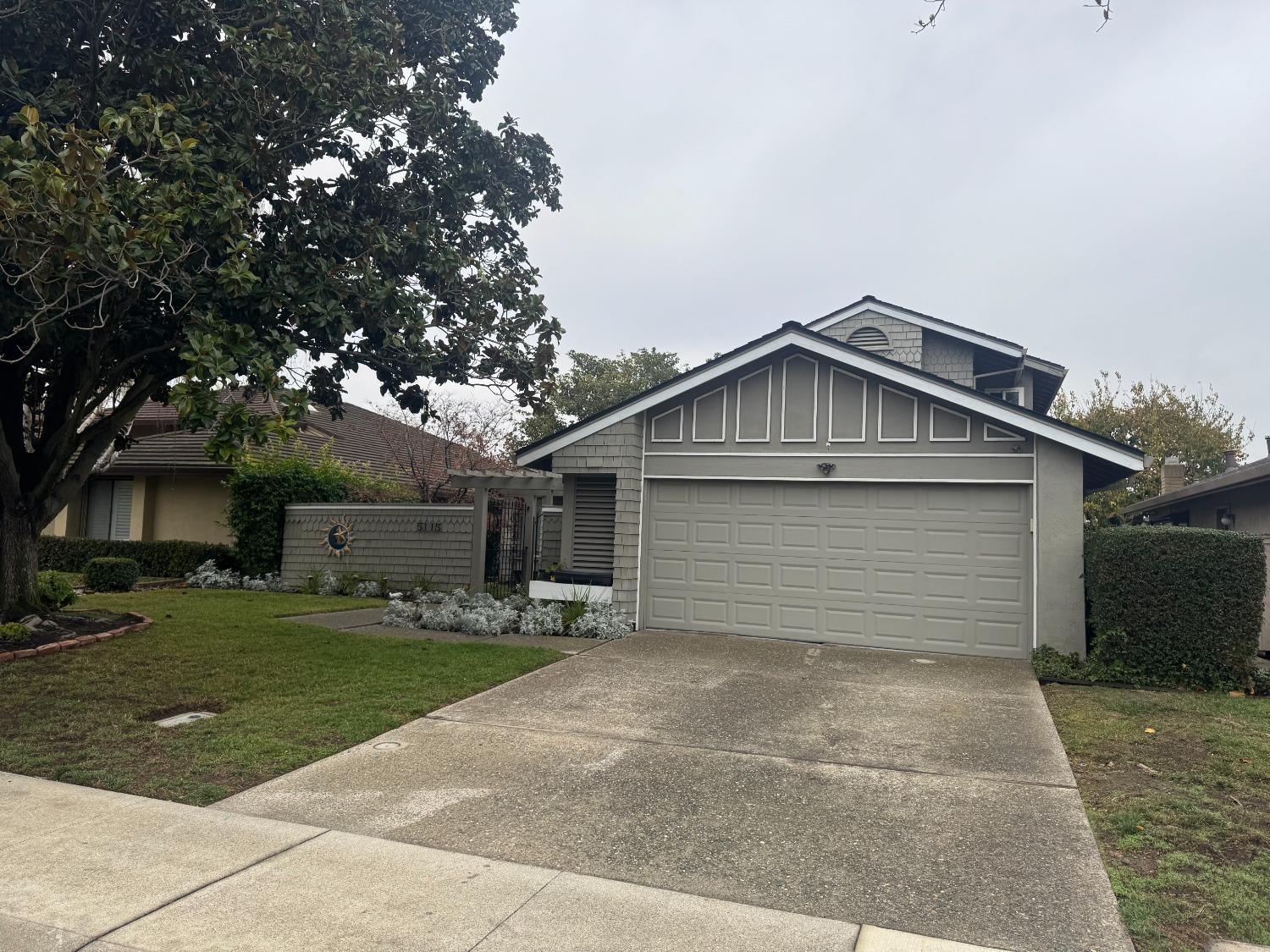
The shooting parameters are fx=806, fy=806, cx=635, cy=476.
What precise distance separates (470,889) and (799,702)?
4699 millimetres

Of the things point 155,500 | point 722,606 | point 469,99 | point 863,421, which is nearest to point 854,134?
point 863,421

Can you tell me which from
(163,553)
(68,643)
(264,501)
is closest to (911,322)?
(264,501)

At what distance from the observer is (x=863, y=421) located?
11.4 metres

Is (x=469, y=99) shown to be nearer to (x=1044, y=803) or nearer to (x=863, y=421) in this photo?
(x=863, y=421)

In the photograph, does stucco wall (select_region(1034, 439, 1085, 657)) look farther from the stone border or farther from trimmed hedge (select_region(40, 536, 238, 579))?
trimmed hedge (select_region(40, 536, 238, 579))

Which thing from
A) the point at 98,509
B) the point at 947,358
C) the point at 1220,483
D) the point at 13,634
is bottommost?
the point at 13,634

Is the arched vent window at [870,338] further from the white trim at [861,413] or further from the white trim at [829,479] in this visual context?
the white trim at [829,479]

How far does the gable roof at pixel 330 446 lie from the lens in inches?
818

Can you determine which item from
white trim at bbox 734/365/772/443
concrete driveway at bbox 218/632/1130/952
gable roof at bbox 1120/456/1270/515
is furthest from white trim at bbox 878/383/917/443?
gable roof at bbox 1120/456/1270/515

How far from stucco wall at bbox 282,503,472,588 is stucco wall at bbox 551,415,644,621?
14.5 ft

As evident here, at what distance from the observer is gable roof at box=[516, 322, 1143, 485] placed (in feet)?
33.2

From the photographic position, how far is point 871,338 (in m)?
16.2

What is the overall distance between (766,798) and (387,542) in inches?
515

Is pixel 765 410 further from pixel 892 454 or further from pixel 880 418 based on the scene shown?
pixel 892 454
